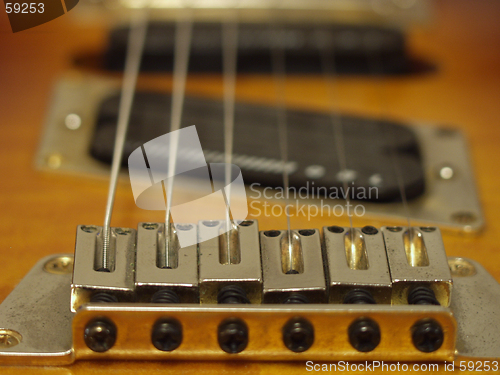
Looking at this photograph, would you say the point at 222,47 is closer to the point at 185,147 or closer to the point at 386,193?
the point at 185,147

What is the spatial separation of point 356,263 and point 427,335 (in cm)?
10

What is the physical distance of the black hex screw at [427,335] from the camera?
512mm

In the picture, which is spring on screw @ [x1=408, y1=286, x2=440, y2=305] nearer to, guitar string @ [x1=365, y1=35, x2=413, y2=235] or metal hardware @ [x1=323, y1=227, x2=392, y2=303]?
metal hardware @ [x1=323, y1=227, x2=392, y2=303]

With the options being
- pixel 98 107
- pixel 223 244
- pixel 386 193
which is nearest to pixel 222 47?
pixel 98 107

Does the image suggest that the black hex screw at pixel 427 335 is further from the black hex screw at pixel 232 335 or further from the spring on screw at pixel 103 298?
the spring on screw at pixel 103 298

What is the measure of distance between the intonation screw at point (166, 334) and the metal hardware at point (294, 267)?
0.27 ft

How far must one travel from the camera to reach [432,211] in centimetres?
77

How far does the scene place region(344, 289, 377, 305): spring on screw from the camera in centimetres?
53

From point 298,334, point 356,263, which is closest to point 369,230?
point 356,263

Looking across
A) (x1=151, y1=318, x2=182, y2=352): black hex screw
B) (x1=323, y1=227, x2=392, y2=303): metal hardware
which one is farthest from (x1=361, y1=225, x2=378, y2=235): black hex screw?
(x1=151, y1=318, x2=182, y2=352): black hex screw

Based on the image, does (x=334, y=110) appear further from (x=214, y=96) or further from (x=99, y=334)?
(x=99, y=334)

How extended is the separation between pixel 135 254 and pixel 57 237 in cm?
Answer: 19

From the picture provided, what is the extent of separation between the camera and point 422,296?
1.75 ft

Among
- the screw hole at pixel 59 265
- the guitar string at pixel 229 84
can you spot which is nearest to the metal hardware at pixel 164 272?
the screw hole at pixel 59 265
